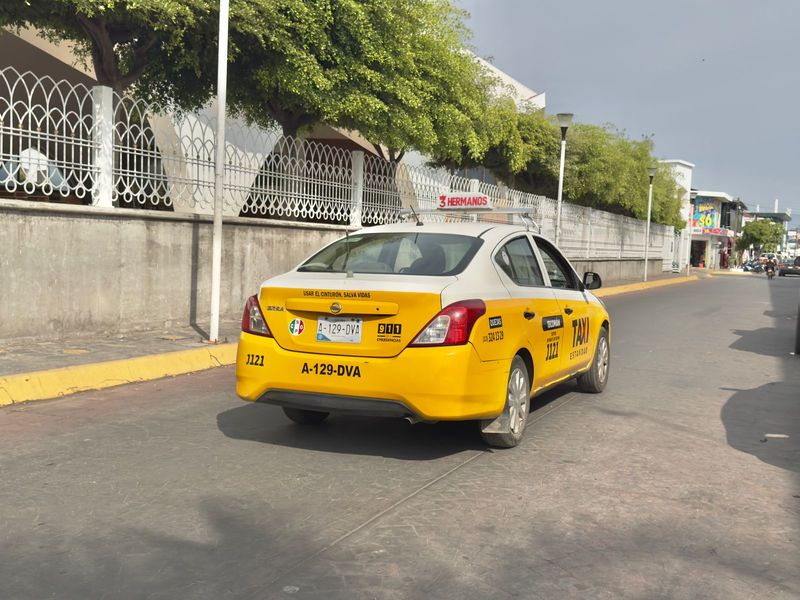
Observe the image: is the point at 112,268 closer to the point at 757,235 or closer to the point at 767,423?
the point at 767,423

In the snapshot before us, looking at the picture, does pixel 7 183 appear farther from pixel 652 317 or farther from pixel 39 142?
pixel 652 317

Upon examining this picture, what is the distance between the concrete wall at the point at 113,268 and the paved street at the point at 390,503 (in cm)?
216

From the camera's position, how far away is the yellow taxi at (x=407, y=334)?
484 centimetres

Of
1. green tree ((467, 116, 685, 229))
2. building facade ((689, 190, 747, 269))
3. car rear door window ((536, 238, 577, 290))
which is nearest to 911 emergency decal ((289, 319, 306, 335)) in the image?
car rear door window ((536, 238, 577, 290))

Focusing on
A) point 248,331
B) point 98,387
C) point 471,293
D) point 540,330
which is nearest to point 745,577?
point 471,293

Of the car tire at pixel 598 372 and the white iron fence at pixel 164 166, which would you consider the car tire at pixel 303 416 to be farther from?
the white iron fence at pixel 164 166

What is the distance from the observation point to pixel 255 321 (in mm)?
5359

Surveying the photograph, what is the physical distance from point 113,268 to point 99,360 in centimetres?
204

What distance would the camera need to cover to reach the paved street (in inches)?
132

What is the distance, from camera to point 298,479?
15.4 feet

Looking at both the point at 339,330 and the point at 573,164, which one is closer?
the point at 339,330

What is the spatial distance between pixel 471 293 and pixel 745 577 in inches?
89.4

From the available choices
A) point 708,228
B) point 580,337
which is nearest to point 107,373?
point 580,337

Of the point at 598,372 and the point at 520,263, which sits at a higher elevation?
the point at 520,263
